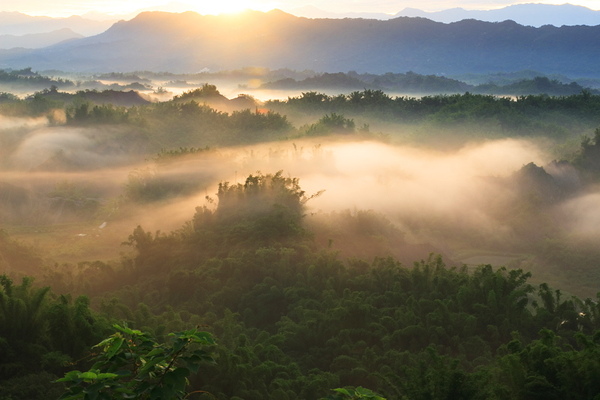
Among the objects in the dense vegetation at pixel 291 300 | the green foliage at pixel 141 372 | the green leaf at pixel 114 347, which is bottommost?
the dense vegetation at pixel 291 300

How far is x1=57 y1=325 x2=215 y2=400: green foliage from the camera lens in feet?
12.3

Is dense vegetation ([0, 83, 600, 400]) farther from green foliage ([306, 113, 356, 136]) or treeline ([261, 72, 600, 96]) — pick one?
treeline ([261, 72, 600, 96])

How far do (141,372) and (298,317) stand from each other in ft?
27.8

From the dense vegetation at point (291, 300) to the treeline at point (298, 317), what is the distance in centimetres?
3

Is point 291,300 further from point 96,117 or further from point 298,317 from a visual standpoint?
point 96,117

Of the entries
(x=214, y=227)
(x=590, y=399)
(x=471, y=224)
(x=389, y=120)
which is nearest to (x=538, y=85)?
(x=389, y=120)

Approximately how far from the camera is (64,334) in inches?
309

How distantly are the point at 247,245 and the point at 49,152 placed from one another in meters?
25.5

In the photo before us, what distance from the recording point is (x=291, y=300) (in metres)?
13.1

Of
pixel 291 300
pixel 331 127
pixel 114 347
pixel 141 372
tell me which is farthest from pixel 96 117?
pixel 141 372

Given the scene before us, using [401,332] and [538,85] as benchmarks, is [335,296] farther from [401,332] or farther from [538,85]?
[538,85]

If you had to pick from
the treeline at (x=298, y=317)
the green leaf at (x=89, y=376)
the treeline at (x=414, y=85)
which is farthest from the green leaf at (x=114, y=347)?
the treeline at (x=414, y=85)

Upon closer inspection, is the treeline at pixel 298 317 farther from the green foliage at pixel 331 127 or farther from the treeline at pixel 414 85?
the treeline at pixel 414 85

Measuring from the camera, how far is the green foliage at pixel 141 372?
375 centimetres
